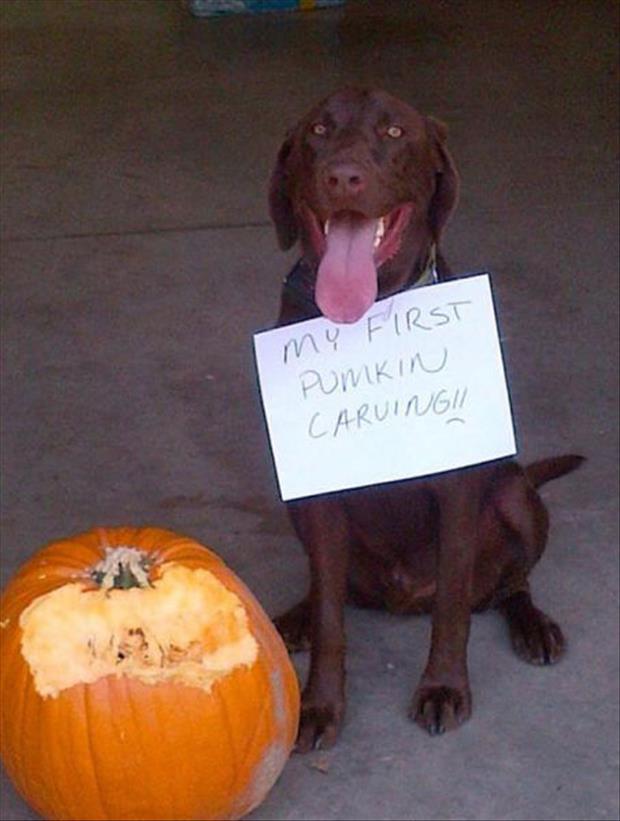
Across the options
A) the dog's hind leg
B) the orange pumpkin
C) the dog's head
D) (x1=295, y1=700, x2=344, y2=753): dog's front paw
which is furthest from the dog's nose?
(x1=295, y1=700, x2=344, y2=753): dog's front paw

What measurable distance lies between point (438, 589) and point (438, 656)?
121 mm

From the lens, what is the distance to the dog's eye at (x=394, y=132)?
9.11ft

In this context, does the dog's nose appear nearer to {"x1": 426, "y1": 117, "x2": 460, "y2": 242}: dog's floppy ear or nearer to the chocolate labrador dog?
the chocolate labrador dog

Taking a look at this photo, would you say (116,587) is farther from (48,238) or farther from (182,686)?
(48,238)

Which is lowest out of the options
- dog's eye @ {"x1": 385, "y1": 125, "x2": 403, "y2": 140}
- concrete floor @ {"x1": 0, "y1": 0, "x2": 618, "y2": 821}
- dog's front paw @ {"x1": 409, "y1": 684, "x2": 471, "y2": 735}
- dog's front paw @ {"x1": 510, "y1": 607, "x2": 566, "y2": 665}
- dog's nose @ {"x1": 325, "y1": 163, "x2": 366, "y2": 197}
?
concrete floor @ {"x1": 0, "y1": 0, "x2": 618, "y2": 821}

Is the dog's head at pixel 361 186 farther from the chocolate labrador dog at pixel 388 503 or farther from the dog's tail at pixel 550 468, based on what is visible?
the dog's tail at pixel 550 468

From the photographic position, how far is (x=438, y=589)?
3035 mm

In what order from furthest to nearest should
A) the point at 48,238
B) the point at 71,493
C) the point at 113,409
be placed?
1. the point at 48,238
2. the point at 113,409
3. the point at 71,493

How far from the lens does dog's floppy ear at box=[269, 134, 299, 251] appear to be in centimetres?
294

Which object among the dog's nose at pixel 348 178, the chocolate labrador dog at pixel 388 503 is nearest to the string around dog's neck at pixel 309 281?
the chocolate labrador dog at pixel 388 503

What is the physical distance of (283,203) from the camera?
9.84 ft

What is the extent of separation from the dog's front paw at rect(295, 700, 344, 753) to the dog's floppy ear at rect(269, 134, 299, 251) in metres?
0.82

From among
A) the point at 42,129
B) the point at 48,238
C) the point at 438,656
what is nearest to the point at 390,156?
the point at 438,656

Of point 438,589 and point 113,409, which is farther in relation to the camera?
point 113,409
